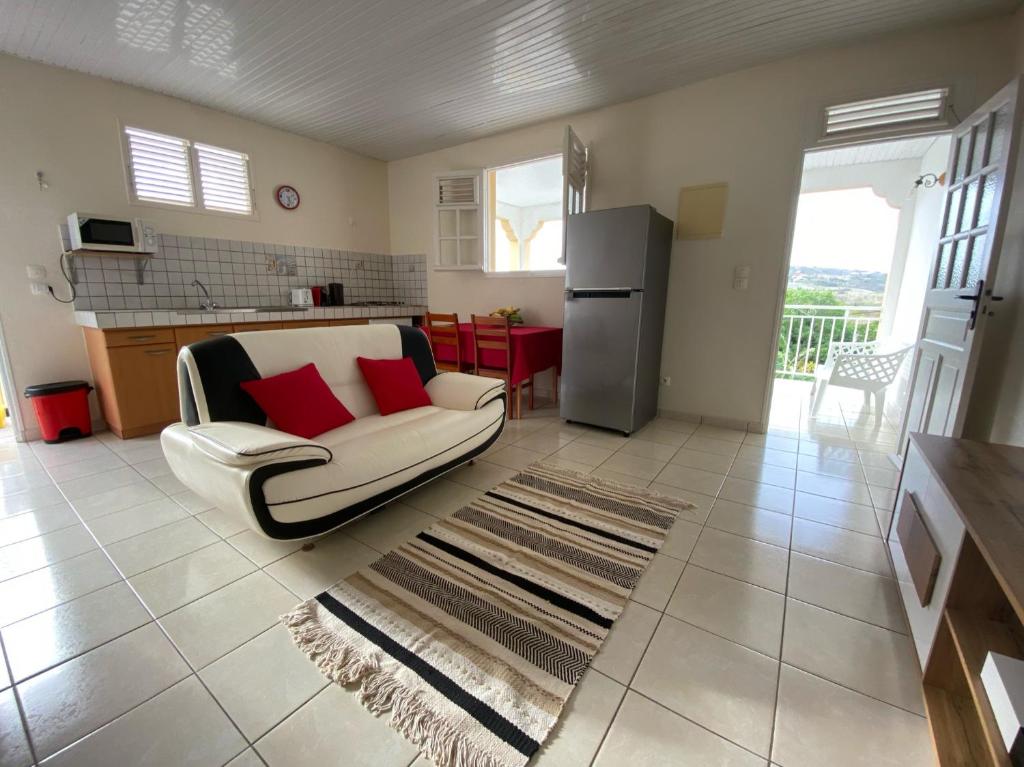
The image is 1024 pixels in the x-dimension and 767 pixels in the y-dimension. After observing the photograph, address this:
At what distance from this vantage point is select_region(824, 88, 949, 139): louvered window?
2.51 m

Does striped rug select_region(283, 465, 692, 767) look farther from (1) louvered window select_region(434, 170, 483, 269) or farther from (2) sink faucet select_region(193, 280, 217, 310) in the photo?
(2) sink faucet select_region(193, 280, 217, 310)

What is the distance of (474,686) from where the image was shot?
1.18 meters

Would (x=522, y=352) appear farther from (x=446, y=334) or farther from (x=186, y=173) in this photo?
(x=186, y=173)

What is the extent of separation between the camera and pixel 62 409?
3021mm

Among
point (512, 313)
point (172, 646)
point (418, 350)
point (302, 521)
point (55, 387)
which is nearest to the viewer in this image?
point (172, 646)

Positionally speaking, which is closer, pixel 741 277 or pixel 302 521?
pixel 302 521

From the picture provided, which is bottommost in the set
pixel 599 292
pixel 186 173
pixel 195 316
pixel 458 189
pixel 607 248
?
pixel 195 316

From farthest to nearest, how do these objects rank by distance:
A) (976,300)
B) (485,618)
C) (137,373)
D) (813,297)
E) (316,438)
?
(813,297) → (137,373) → (316,438) → (976,300) → (485,618)

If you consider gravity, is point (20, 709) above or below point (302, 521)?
below

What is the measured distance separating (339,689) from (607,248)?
113 inches

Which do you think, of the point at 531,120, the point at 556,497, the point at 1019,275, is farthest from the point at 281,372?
the point at 1019,275

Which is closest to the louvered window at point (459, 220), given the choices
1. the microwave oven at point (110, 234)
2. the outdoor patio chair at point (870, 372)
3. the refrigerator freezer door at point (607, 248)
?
the refrigerator freezer door at point (607, 248)

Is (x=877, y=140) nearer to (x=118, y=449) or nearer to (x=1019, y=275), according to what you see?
(x=1019, y=275)

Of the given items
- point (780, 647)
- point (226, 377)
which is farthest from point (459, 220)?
point (780, 647)
